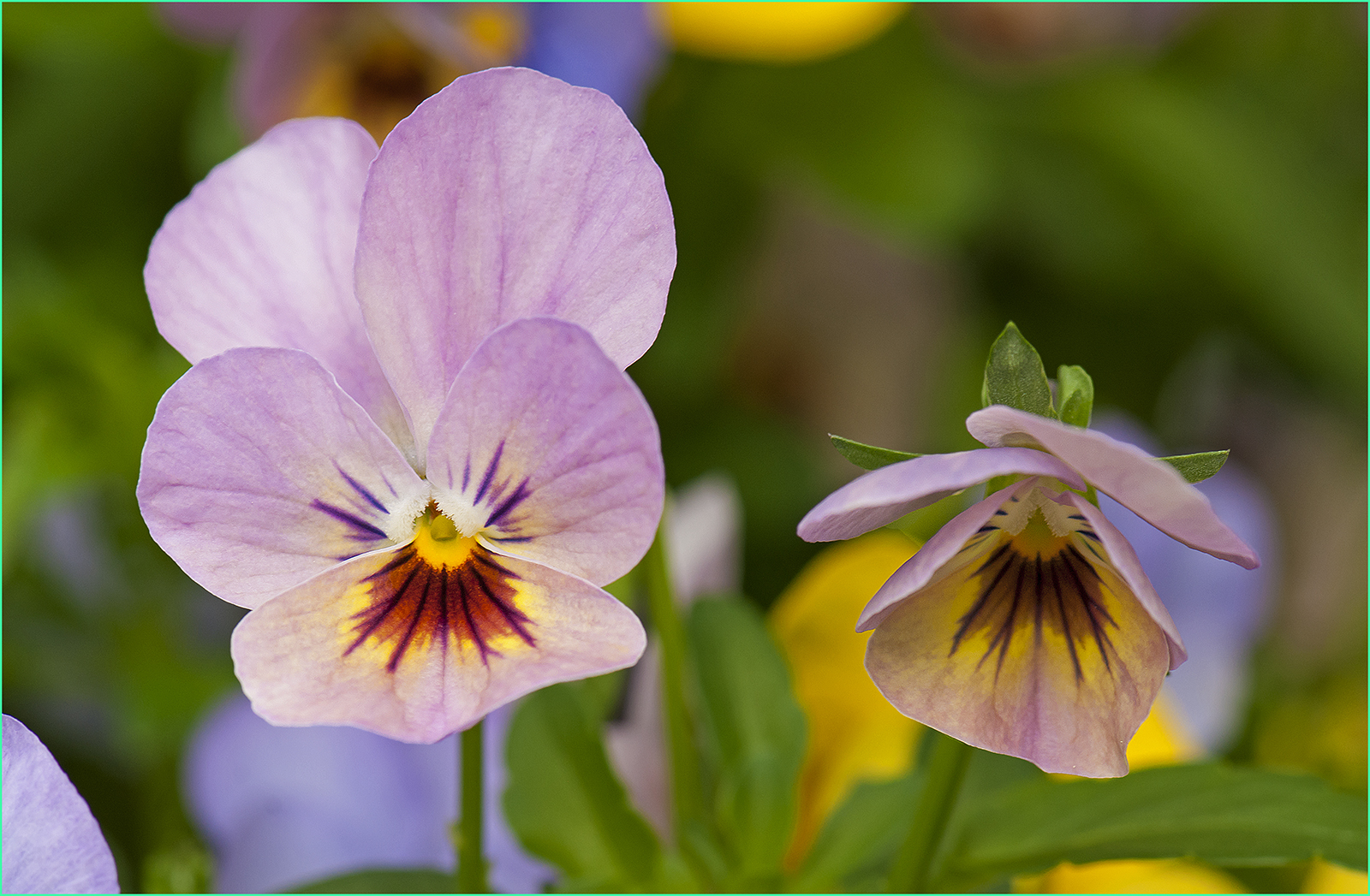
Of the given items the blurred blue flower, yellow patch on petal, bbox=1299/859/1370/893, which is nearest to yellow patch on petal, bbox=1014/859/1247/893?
yellow patch on petal, bbox=1299/859/1370/893

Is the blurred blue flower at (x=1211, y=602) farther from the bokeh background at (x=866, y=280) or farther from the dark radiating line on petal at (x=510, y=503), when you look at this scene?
the dark radiating line on petal at (x=510, y=503)

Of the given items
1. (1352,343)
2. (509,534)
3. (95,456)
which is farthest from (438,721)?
(1352,343)

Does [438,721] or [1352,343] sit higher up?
[1352,343]

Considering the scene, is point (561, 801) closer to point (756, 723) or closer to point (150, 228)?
point (756, 723)

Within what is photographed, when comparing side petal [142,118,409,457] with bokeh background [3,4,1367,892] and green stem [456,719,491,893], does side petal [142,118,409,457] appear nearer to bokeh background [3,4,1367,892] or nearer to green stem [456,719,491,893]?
green stem [456,719,491,893]

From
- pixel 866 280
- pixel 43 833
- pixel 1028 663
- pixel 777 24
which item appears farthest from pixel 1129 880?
pixel 866 280

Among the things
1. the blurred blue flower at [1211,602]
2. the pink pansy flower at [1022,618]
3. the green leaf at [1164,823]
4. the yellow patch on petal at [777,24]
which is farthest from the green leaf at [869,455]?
the yellow patch on petal at [777,24]
